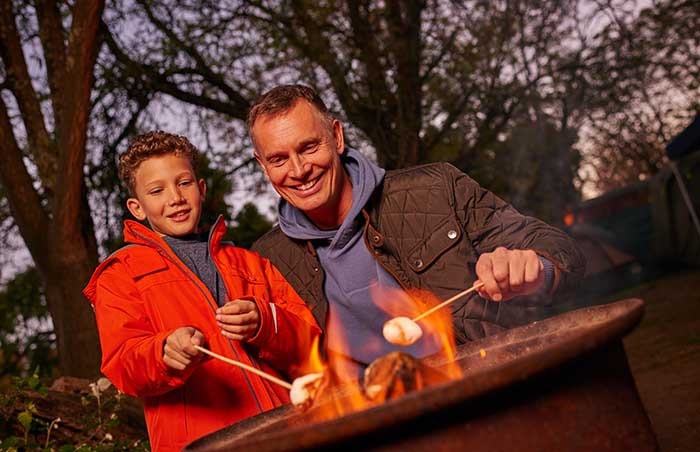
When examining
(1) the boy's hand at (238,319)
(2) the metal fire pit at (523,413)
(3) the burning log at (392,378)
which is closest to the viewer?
(2) the metal fire pit at (523,413)

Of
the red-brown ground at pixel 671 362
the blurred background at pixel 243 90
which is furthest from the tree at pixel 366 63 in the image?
the red-brown ground at pixel 671 362

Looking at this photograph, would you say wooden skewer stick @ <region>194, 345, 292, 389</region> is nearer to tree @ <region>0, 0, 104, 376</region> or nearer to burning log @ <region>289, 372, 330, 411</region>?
burning log @ <region>289, 372, 330, 411</region>

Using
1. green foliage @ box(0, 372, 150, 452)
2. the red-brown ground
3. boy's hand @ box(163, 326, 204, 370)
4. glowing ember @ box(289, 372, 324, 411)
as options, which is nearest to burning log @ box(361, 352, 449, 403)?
glowing ember @ box(289, 372, 324, 411)

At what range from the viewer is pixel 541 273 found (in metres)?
2.48

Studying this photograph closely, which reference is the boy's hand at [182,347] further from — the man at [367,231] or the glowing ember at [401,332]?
the man at [367,231]

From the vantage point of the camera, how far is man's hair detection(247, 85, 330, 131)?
3.20 m

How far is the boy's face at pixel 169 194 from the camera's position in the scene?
3088mm

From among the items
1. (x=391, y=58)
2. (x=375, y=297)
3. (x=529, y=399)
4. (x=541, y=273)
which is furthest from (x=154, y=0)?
(x=529, y=399)

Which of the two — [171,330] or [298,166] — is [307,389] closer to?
[171,330]

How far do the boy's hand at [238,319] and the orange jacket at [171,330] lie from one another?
0.05m

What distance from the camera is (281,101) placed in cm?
322

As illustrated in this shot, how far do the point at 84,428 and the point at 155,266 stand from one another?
1.82 m

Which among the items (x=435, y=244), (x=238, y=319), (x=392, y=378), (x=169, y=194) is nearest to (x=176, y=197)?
(x=169, y=194)

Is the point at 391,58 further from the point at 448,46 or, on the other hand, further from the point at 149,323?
the point at 149,323
